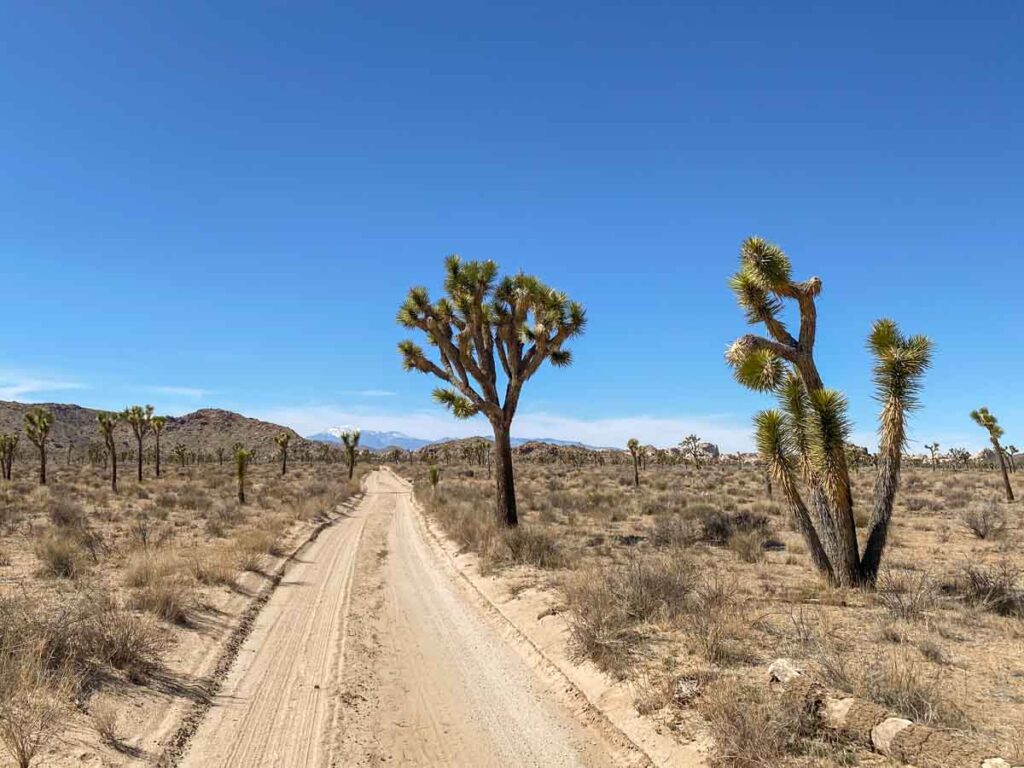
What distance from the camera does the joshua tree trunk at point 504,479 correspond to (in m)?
19.0

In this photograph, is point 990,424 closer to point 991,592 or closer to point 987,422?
point 987,422

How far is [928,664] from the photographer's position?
6.66m

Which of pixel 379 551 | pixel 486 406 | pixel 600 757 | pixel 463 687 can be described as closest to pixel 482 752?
pixel 600 757

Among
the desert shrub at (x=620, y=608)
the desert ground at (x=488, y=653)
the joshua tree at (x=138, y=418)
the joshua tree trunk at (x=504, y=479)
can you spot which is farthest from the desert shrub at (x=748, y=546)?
the joshua tree at (x=138, y=418)

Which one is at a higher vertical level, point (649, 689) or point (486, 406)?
point (486, 406)

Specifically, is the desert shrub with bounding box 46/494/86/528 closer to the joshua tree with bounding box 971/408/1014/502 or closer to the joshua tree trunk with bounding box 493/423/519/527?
the joshua tree trunk with bounding box 493/423/519/527

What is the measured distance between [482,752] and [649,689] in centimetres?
176

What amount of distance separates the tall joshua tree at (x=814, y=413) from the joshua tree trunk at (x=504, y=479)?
890 centimetres

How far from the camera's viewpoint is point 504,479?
19312 millimetres

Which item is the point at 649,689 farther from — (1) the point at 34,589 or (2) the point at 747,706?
(1) the point at 34,589

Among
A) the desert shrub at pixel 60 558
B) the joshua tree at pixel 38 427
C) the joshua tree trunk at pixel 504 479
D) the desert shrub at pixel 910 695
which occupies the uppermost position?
the joshua tree at pixel 38 427

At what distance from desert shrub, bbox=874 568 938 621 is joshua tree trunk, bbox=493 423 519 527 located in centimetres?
993

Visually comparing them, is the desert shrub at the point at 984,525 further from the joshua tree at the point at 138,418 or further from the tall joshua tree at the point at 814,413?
the joshua tree at the point at 138,418

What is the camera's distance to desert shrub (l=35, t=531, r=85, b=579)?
39.3ft
